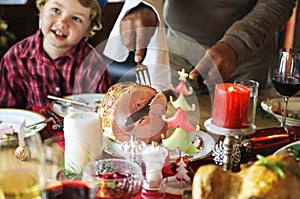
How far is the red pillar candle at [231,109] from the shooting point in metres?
1.03

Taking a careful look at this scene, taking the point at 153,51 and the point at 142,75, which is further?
the point at 153,51

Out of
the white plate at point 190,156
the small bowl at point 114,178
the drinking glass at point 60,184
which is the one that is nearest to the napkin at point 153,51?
the white plate at point 190,156

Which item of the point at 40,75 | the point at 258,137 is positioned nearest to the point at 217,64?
the point at 258,137

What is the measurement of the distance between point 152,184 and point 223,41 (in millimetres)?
853

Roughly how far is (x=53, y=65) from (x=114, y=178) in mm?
1308

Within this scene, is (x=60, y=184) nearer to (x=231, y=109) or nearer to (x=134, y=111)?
(x=231, y=109)

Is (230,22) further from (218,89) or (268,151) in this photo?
(218,89)

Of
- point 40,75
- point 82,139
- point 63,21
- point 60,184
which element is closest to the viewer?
point 60,184

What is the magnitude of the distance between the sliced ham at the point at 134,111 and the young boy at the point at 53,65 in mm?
782

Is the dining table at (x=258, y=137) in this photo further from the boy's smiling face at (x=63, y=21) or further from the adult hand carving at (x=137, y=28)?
A: the boy's smiling face at (x=63, y=21)

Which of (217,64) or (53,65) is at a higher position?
(217,64)

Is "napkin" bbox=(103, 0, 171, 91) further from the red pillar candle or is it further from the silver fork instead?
the red pillar candle

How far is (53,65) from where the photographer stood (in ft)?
7.45

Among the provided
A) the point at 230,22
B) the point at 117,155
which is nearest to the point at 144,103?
the point at 117,155
